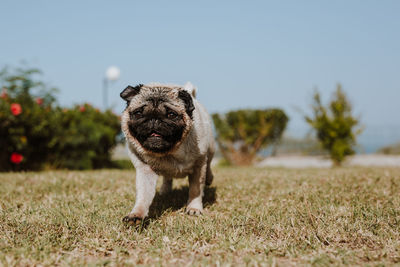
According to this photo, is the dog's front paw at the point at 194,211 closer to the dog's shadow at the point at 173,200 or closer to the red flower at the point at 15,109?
the dog's shadow at the point at 173,200

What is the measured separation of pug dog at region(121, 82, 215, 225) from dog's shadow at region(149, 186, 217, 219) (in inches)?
17.2

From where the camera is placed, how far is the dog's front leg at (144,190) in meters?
3.41

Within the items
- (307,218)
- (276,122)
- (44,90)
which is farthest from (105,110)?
(307,218)

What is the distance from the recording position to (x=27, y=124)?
8.59 meters

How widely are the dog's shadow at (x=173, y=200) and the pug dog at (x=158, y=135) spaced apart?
44 cm

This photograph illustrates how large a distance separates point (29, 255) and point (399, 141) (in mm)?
23368

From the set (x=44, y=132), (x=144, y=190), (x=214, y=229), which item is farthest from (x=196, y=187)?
(x=44, y=132)

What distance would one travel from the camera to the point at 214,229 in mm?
3205

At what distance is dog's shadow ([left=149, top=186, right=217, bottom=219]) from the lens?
4.19 metres

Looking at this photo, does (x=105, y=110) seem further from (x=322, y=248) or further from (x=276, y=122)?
(x=322, y=248)

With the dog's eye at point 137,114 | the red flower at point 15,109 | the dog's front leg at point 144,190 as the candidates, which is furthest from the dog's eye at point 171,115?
the red flower at point 15,109

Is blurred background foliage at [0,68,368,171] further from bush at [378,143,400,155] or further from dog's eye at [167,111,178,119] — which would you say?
bush at [378,143,400,155]

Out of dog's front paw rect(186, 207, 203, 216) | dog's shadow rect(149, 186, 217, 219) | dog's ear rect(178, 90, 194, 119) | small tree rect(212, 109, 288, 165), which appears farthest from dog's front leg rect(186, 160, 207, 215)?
small tree rect(212, 109, 288, 165)

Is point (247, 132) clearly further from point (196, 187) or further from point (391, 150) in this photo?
point (391, 150)
